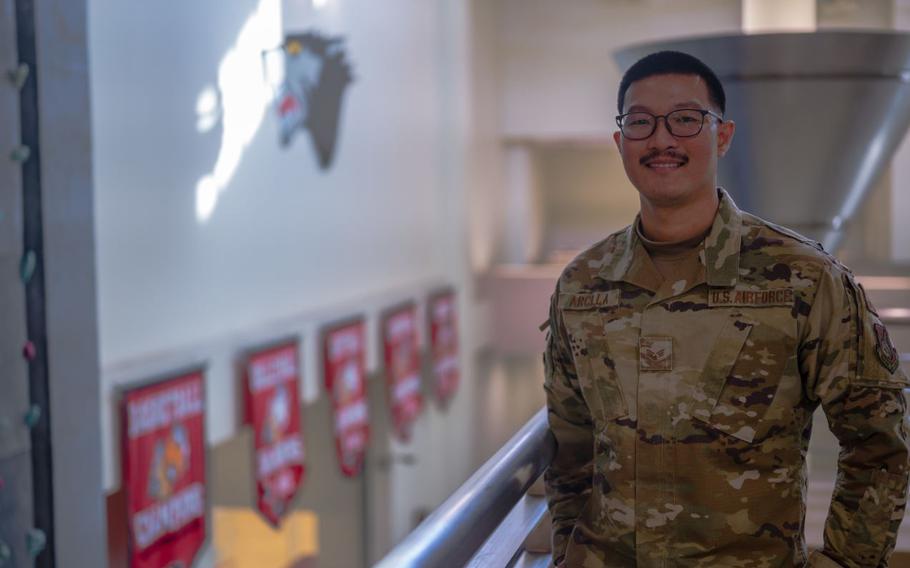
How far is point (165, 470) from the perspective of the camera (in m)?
5.94

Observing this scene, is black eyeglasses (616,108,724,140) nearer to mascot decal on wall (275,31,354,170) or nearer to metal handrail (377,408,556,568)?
metal handrail (377,408,556,568)

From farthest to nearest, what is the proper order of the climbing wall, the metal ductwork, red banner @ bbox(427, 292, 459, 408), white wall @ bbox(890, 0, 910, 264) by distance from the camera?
white wall @ bbox(890, 0, 910, 264)
red banner @ bbox(427, 292, 459, 408)
the metal ductwork
the climbing wall

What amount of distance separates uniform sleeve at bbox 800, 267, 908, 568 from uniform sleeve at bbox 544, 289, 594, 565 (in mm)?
486

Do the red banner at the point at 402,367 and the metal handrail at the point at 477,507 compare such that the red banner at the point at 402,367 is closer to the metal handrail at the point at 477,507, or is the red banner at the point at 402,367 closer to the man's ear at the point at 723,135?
the metal handrail at the point at 477,507

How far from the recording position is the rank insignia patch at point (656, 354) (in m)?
1.87

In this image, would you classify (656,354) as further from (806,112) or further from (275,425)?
(275,425)

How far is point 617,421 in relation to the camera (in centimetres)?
191

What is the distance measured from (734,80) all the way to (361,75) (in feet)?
16.5

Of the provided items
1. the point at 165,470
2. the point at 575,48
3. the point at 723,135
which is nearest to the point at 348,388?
the point at 165,470

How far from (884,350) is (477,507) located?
2.38ft

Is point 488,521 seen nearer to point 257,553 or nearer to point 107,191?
point 107,191

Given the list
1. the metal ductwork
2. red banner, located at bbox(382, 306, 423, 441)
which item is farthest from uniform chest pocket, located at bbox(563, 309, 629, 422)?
red banner, located at bbox(382, 306, 423, 441)

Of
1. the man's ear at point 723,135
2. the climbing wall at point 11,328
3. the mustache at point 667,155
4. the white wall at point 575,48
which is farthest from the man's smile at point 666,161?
the white wall at point 575,48

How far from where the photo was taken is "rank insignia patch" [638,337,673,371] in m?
1.87
